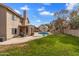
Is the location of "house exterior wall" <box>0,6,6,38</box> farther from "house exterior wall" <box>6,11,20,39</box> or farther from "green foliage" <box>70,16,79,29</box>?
"green foliage" <box>70,16,79,29</box>

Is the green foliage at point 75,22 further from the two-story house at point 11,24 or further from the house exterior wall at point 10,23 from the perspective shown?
the house exterior wall at point 10,23

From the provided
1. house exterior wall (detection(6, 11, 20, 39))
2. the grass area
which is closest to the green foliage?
the grass area

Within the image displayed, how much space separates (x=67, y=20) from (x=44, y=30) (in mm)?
346

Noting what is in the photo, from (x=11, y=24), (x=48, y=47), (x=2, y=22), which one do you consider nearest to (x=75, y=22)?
(x=48, y=47)

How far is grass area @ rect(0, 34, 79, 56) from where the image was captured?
14.8 ft

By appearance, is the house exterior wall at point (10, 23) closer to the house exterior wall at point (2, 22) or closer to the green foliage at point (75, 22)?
the house exterior wall at point (2, 22)

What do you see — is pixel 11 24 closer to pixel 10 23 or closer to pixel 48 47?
pixel 10 23

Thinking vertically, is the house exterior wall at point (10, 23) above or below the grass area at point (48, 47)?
above

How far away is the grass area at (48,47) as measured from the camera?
4520mm

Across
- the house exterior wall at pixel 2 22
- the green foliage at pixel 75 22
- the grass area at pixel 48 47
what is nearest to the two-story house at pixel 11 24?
the house exterior wall at pixel 2 22

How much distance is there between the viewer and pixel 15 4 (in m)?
4.52

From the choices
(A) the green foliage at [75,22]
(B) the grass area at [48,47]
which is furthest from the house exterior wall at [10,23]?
(A) the green foliage at [75,22]

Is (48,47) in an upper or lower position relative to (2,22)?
lower

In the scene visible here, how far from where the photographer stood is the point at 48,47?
15.0ft
